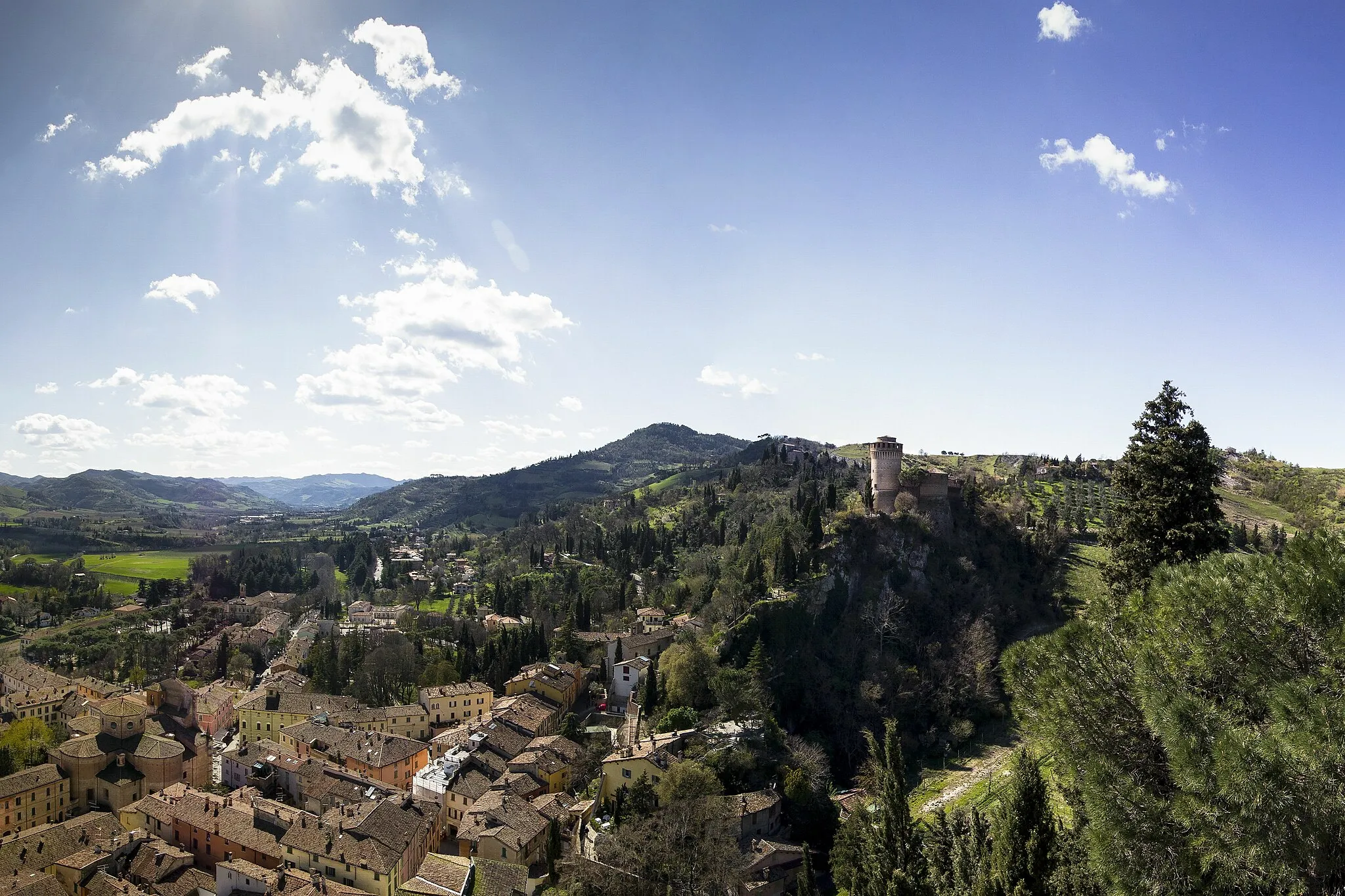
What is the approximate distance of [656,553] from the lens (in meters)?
98.9

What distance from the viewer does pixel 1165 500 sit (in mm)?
19859

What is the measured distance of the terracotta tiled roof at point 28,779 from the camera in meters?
44.4

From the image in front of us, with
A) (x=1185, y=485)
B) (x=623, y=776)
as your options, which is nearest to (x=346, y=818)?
(x=623, y=776)

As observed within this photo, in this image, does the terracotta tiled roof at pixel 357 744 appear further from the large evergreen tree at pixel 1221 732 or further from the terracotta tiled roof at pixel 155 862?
the large evergreen tree at pixel 1221 732

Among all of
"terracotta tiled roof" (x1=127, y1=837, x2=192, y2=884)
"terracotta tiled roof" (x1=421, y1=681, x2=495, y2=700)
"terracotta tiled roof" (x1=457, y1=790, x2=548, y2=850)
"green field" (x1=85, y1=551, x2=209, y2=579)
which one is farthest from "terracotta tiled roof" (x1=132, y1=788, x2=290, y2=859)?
"green field" (x1=85, y1=551, x2=209, y2=579)

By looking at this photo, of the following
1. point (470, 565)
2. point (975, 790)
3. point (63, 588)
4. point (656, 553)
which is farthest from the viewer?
point (470, 565)

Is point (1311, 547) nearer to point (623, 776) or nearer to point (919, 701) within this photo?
point (623, 776)

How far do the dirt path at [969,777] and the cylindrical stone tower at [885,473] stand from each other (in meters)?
25.3

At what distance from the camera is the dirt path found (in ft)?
131

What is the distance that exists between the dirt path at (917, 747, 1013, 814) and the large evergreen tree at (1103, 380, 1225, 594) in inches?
875

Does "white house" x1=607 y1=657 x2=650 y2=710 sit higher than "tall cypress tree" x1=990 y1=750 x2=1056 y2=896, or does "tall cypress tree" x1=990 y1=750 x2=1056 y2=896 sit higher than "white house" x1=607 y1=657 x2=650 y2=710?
"tall cypress tree" x1=990 y1=750 x2=1056 y2=896

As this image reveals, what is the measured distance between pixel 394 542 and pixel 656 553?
364 feet

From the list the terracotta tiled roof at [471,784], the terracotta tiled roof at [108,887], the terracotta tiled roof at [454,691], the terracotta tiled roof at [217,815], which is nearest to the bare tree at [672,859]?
the terracotta tiled roof at [471,784]

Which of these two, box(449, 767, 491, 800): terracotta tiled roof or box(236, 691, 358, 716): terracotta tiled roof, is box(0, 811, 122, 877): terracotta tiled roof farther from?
box(449, 767, 491, 800): terracotta tiled roof
